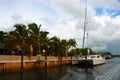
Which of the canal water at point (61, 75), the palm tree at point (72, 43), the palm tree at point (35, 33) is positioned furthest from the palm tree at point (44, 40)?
the palm tree at point (72, 43)

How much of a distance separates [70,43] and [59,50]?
55.0ft

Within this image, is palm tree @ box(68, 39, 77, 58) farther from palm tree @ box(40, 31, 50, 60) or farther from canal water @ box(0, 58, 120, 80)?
canal water @ box(0, 58, 120, 80)

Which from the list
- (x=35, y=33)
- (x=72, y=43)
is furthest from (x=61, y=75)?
(x=72, y=43)

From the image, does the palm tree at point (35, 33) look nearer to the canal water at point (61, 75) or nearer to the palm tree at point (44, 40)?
the palm tree at point (44, 40)

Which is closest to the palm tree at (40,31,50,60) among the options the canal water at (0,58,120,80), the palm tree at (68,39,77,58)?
the canal water at (0,58,120,80)

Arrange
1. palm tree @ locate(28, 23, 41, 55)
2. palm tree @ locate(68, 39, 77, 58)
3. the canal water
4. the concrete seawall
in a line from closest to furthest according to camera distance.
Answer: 1. the canal water
2. the concrete seawall
3. palm tree @ locate(28, 23, 41, 55)
4. palm tree @ locate(68, 39, 77, 58)

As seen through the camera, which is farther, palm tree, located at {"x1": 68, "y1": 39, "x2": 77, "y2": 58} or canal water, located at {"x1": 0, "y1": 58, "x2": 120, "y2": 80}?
palm tree, located at {"x1": 68, "y1": 39, "x2": 77, "y2": 58}

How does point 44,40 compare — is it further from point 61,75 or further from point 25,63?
point 61,75

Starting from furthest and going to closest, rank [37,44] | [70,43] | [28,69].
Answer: [70,43], [37,44], [28,69]

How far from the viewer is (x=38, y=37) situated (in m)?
59.2

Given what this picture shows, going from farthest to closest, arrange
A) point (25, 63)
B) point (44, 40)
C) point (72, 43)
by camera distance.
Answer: point (72, 43)
point (44, 40)
point (25, 63)

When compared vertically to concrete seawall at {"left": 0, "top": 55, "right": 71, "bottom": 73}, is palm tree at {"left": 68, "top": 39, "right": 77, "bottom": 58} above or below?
above

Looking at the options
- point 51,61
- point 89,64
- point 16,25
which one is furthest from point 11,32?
point 89,64

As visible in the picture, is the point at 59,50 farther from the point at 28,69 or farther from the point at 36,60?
the point at 28,69
